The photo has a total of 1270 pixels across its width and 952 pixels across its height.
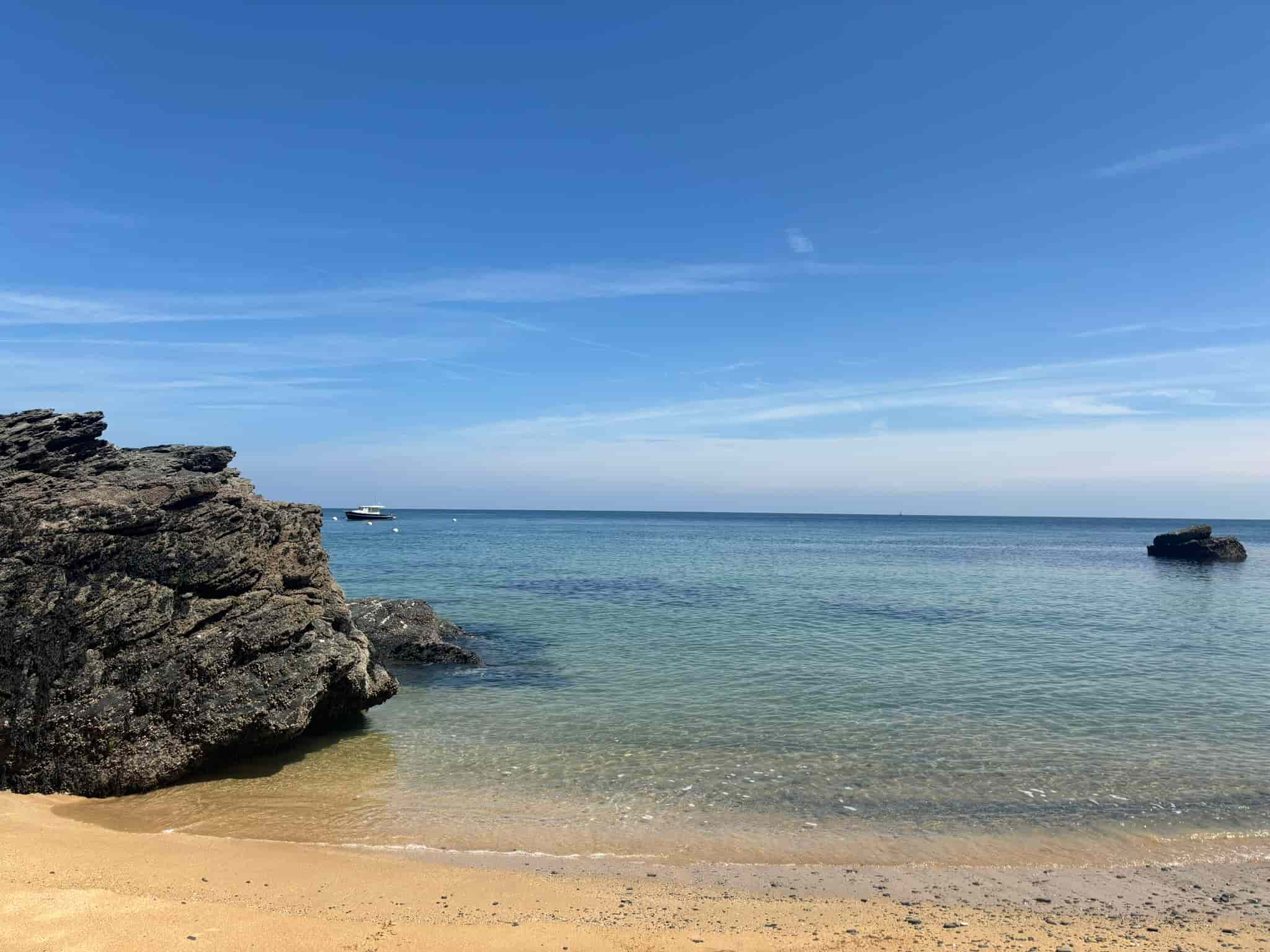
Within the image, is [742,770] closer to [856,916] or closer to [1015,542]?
[856,916]

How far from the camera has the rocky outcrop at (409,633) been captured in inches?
813

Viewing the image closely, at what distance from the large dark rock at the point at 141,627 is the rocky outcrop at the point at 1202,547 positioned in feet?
229

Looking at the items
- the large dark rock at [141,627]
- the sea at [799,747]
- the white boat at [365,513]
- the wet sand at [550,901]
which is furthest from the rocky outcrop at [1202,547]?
the white boat at [365,513]

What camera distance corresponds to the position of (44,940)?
6293 millimetres

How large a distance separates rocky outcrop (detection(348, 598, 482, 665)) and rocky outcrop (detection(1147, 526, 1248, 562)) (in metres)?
63.2

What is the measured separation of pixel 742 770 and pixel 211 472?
11654mm

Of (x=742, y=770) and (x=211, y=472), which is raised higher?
(x=211, y=472)

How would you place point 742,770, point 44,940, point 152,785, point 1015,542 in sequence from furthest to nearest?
point 1015,542 → point 742,770 → point 152,785 → point 44,940

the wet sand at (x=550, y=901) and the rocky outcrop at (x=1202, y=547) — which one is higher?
the rocky outcrop at (x=1202, y=547)

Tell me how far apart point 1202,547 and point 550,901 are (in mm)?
72559

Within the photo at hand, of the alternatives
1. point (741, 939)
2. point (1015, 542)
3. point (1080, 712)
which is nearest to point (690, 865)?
point (741, 939)

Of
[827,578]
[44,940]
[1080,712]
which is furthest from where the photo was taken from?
[827,578]

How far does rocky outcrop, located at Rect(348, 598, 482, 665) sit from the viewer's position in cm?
2066

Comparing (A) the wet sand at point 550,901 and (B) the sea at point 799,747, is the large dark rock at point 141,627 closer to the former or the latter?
(B) the sea at point 799,747
